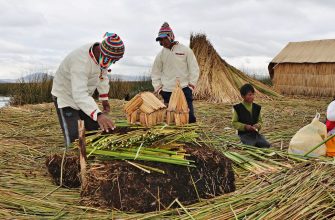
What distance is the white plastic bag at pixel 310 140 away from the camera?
3754 mm

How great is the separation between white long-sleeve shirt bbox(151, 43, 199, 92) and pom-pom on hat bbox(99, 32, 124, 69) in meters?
2.00

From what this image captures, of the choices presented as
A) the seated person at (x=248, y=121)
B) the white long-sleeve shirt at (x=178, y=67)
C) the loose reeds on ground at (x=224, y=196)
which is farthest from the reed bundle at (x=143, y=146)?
the white long-sleeve shirt at (x=178, y=67)

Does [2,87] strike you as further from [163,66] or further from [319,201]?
[319,201]

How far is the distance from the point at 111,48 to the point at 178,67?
214 cm

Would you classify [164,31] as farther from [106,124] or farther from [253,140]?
[106,124]

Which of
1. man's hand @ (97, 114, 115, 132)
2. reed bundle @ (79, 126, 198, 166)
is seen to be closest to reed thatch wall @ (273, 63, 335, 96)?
reed bundle @ (79, 126, 198, 166)

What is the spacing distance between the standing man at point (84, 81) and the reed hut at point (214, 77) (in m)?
6.31

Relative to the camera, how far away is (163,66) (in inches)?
216

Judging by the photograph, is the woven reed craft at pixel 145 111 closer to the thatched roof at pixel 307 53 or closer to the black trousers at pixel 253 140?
the black trousers at pixel 253 140

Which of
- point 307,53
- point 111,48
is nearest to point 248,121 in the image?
point 111,48

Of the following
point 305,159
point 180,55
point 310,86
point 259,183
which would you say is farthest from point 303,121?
point 310,86

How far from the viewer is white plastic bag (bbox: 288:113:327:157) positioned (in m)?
3.75

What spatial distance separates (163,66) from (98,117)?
2.51 metres

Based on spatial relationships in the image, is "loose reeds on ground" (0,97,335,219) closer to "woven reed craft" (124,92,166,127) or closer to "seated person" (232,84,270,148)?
"seated person" (232,84,270,148)
